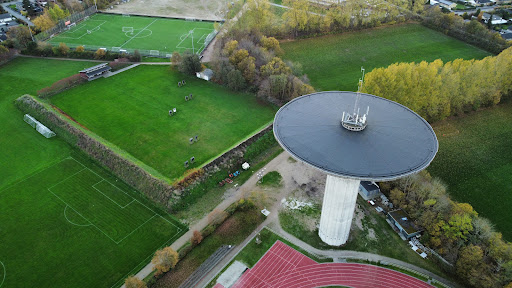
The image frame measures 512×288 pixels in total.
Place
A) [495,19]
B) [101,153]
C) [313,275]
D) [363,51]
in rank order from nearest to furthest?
[313,275], [101,153], [363,51], [495,19]

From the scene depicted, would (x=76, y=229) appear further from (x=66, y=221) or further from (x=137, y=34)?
(x=137, y=34)

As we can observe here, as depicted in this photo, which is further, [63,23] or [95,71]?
[63,23]

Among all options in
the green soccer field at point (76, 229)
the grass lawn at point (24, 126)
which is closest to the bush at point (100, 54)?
the grass lawn at point (24, 126)

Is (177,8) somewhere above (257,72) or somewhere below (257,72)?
above

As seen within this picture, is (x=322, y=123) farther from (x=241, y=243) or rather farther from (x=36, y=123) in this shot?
(x=36, y=123)

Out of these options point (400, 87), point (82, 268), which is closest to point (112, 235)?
point (82, 268)

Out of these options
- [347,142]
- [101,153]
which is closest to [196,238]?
[347,142]
